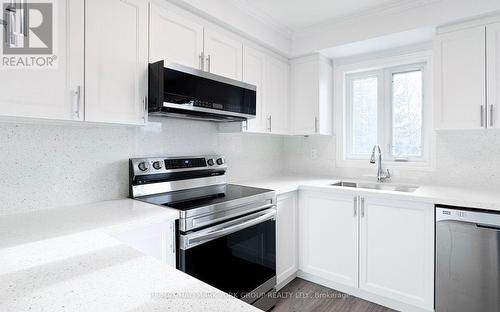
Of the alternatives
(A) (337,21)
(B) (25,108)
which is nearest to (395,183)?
(A) (337,21)

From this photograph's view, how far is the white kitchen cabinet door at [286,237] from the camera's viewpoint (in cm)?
225

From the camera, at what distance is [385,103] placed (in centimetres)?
282

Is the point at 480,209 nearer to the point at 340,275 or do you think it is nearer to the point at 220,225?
the point at 340,275

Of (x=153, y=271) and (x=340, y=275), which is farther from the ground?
(x=153, y=271)

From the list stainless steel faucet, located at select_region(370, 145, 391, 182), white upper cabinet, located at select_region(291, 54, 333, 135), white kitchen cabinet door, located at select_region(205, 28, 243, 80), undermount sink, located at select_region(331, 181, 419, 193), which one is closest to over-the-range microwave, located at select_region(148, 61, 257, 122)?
white kitchen cabinet door, located at select_region(205, 28, 243, 80)

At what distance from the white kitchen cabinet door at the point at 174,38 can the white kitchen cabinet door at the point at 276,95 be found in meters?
0.88

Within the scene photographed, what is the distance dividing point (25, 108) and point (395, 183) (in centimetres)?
274

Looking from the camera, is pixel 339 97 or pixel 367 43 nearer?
pixel 367 43

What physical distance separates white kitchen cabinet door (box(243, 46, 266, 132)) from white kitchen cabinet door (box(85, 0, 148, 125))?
3.13 ft

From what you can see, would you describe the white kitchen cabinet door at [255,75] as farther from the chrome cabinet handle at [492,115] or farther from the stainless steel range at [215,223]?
the chrome cabinet handle at [492,115]

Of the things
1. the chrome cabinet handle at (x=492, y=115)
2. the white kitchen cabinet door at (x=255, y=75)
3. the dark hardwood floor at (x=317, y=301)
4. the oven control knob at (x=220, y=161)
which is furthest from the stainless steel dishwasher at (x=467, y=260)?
the oven control knob at (x=220, y=161)

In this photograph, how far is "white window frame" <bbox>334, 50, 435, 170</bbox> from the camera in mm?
2537

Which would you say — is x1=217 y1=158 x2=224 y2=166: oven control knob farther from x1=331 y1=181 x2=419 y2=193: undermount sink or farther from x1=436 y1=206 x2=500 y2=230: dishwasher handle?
x1=436 y1=206 x2=500 y2=230: dishwasher handle

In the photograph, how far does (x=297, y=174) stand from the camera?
3.30 metres
